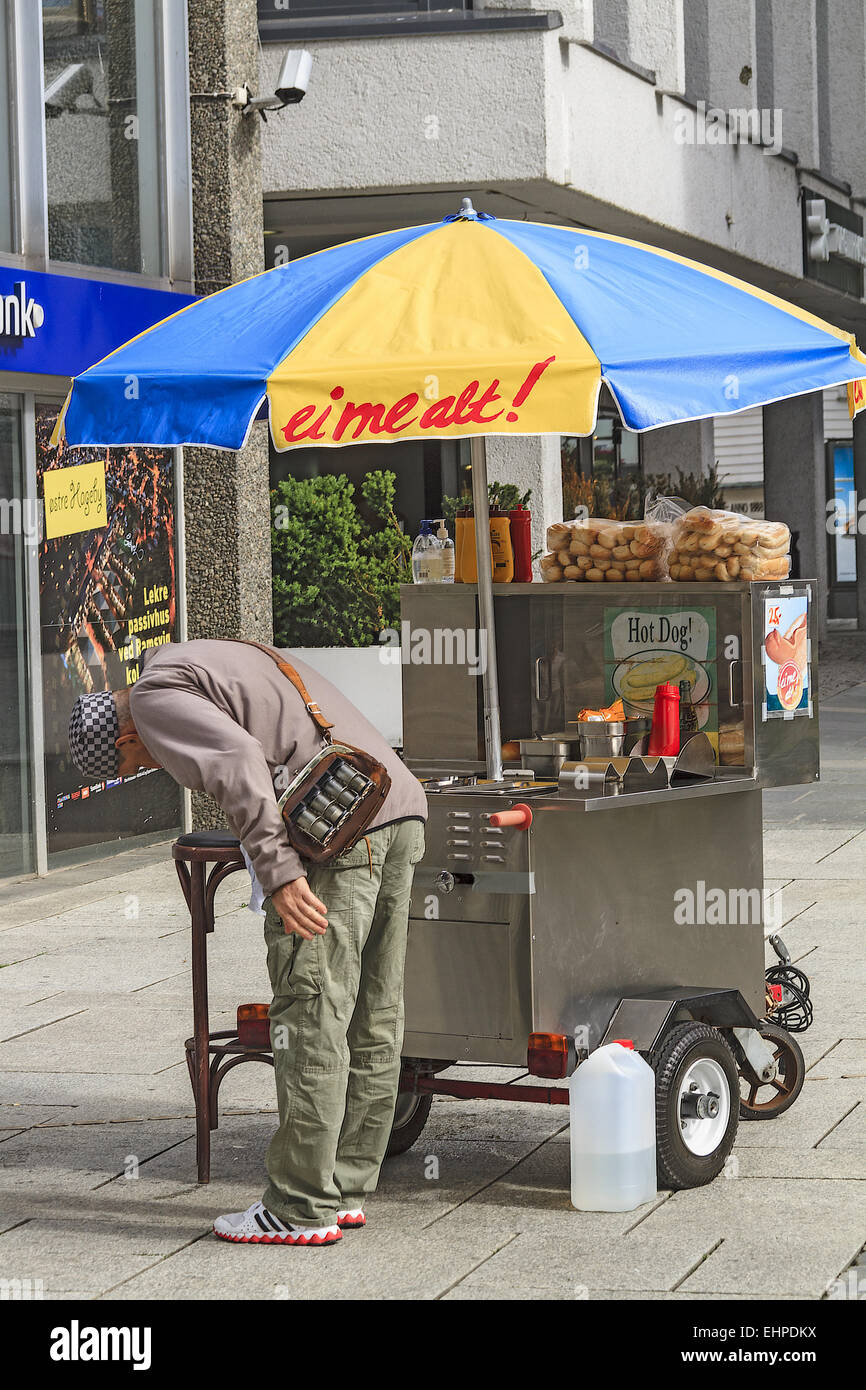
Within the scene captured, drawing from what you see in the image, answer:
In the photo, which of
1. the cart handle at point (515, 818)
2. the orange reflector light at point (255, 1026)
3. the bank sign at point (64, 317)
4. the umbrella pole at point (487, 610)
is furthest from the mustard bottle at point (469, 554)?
the bank sign at point (64, 317)

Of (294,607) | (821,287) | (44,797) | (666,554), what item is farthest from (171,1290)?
(821,287)

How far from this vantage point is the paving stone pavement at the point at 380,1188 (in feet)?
14.4

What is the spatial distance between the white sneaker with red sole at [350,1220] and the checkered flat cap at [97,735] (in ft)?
4.03

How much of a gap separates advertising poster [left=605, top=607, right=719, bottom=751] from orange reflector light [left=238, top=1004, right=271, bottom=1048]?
1362 mm

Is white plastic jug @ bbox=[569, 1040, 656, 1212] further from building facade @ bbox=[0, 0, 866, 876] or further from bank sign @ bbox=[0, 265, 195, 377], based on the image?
bank sign @ bbox=[0, 265, 195, 377]

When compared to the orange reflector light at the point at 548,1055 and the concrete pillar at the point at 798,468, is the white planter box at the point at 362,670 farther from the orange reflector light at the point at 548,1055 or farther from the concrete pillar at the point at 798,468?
the concrete pillar at the point at 798,468

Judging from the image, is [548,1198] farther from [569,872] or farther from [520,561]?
[520,561]

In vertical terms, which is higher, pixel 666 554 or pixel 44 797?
pixel 666 554

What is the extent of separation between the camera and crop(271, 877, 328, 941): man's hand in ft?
14.6

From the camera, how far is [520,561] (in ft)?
19.2

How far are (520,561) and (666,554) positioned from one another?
52 centimetres

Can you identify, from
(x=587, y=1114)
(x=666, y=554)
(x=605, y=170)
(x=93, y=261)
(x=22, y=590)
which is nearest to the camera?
(x=587, y=1114)

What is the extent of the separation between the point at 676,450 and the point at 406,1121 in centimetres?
1714

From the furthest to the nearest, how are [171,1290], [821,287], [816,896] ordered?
[821,287], [816,896], [171,1290]
